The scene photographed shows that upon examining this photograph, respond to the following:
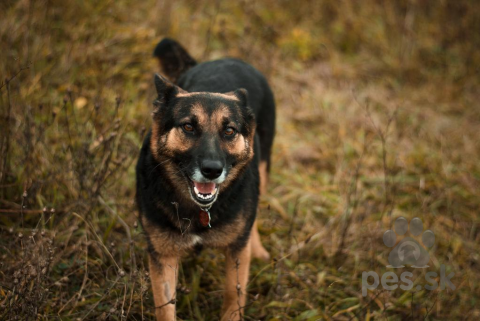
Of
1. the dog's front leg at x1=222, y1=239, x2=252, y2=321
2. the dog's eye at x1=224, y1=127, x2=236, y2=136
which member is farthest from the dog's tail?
the dog's front leg at x1=222, y1=239, x2=252, y2=321

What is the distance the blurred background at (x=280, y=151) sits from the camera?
3330 millimetres

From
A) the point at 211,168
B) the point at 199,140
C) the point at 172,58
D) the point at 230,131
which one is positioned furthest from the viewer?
the point at 172,58

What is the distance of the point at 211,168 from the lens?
2.57 metres

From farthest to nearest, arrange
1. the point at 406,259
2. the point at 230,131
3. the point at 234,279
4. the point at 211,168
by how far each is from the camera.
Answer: the point at 406,259 < the point at 234,279 < the point at 230,131 < the point at 211,168

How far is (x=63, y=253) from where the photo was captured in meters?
3.40

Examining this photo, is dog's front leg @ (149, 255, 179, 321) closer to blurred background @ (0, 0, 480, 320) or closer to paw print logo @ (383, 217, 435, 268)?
blurred background @ (0, 0, 480, 320)

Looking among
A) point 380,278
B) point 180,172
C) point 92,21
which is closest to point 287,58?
point 92,21

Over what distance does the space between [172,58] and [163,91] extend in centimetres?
137

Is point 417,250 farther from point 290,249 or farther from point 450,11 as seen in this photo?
point 450,11

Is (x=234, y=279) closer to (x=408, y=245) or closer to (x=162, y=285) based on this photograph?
(x=162, y=285)

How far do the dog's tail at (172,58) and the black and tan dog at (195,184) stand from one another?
1247 millimetres

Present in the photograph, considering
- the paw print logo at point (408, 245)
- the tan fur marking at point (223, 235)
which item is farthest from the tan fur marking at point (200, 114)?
the paw print logo at point (408, 245)

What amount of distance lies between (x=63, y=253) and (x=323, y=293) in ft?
7.43

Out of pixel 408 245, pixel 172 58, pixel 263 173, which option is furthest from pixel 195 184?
pixel 408 245
